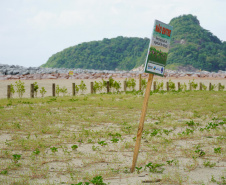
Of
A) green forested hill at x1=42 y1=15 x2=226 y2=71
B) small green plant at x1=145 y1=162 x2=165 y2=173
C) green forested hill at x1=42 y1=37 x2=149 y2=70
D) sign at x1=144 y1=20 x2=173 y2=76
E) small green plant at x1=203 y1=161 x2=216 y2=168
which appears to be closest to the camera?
sign at x1=144 y1=20 x2=173 y2=76

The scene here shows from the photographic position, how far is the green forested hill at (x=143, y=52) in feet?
273

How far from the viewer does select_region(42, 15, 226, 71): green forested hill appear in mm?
83250

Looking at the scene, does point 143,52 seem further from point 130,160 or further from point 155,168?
point 155,168

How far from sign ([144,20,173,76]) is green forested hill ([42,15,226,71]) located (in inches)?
3008

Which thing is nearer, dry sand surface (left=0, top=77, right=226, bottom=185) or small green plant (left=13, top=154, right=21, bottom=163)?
dry sand surface (left=0, top=77, right=226, bottom=185)

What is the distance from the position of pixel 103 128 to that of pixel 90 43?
319 feet

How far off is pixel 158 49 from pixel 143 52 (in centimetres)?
9530

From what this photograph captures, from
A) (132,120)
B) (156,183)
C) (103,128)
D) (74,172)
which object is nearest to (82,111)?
(132,120)

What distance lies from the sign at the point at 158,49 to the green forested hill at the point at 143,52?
76402 millimetres

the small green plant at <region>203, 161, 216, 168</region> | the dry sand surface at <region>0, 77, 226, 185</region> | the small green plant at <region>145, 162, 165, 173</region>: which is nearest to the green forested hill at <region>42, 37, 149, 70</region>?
the dry sand surface at <region>0, 77, 226, 185</region>

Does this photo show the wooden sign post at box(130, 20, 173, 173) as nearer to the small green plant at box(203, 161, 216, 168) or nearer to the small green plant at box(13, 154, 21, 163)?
the small green plant at box(203, 161, 216, 168)

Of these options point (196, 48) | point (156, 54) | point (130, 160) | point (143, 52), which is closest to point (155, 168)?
point (130, 160)

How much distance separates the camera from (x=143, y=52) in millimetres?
98438

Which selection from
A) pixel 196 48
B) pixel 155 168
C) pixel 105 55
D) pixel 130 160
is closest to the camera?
pixel 155 168
